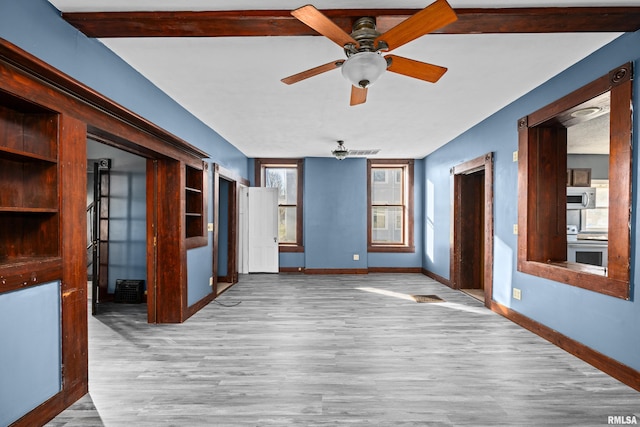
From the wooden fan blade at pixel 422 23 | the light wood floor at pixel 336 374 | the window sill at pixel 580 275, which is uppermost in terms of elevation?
the wooden fan blade at pixel 422 23

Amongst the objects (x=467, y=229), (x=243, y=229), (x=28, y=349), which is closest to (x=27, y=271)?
(x=28, y=349)

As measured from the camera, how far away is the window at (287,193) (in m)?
7.48

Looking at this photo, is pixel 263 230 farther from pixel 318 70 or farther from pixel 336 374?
pixel 318 70

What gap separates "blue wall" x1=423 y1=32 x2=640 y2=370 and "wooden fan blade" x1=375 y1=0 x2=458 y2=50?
1.70 m

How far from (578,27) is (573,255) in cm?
318

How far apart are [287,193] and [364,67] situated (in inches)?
234

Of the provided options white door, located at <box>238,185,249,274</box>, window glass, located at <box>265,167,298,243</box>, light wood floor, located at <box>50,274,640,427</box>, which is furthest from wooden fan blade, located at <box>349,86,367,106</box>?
window glass, located at <box>265,167,298,243</box>

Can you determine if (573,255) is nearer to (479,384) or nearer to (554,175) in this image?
(554,175)

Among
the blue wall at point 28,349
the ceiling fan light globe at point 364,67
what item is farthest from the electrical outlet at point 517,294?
the blue wall at point 28,349

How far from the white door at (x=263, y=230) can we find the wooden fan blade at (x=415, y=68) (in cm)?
479

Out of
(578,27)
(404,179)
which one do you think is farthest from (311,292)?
(578,27)

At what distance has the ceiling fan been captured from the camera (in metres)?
1.75

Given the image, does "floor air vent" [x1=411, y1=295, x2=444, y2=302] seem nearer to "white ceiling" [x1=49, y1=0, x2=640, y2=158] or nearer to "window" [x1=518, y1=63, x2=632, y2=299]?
"window" [x1=518, y1=63, x2=632, y2=299]

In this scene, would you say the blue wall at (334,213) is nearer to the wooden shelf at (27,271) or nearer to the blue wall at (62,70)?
the blue wall at (62,70)
